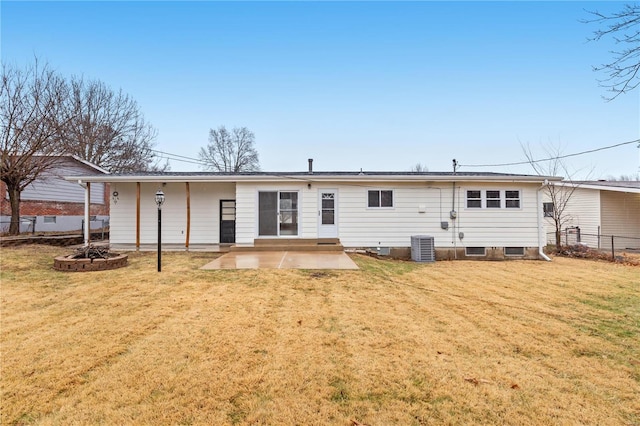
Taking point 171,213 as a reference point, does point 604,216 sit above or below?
below

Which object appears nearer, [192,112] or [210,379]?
[210,379]


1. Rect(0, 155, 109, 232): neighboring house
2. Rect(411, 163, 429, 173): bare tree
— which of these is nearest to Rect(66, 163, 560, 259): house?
Rect(0, 155, 109, 232): neighboring house

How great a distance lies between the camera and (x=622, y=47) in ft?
12.6

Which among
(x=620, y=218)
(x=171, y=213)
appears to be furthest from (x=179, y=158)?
(x=620, y=218)

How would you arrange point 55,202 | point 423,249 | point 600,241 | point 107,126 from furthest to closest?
point 107,126 → point 55,202 → point 600,241 → point 423,249

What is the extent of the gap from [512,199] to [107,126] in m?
24.5

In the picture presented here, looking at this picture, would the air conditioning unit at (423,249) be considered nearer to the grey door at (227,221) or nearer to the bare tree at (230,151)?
the grey door at (227,221)

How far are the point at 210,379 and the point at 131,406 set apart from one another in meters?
0.61

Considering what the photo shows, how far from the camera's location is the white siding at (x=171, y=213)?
11.4 metres

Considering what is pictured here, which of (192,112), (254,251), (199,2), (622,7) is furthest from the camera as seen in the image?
(192,112)

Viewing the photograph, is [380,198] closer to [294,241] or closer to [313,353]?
[294,241]

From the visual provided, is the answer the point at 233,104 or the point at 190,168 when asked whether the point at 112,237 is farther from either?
the point at 190,168

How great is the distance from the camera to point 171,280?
630cm

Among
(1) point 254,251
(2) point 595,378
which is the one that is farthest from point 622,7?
(1) point 254,251
